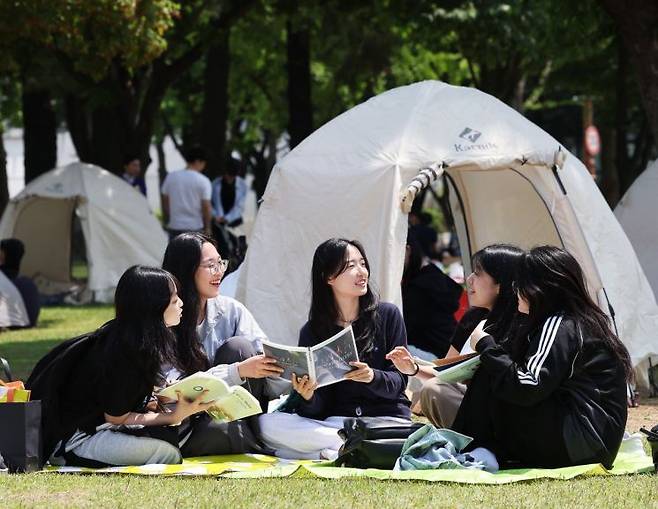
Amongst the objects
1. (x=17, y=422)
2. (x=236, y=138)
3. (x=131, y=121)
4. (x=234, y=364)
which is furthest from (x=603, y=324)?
(x=236, y=138)

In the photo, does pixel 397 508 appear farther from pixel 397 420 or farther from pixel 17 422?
pixel 17 422

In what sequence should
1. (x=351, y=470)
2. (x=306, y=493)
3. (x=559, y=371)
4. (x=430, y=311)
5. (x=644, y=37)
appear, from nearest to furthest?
1. (x=306, y=493)
2. (x=559, y=371)
3. (x=351, y=470)
4. (x=430, y=311)
5. (x=644, y=37)

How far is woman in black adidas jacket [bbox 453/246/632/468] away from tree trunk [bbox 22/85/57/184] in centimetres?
1801

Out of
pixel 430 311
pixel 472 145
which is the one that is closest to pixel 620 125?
pixel 472 145

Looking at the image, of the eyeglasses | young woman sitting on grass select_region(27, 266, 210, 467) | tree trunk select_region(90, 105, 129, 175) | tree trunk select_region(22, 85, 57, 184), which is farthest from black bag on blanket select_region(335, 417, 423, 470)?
tree trunk select_region(22, 85, 57, 184)

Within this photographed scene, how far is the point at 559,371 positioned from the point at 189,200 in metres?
9.78

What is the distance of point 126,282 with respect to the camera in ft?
20.8

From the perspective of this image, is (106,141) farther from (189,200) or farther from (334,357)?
(334,357)

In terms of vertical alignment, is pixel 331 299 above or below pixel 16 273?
above

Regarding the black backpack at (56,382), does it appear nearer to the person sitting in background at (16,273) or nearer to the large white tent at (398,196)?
the large white tent at (398,196)

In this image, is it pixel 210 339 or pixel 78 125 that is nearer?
pixel 210 339

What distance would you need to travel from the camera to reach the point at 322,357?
6383 mm

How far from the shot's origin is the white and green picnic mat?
610cm

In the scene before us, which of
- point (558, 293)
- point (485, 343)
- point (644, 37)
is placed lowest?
point (485, 343)
